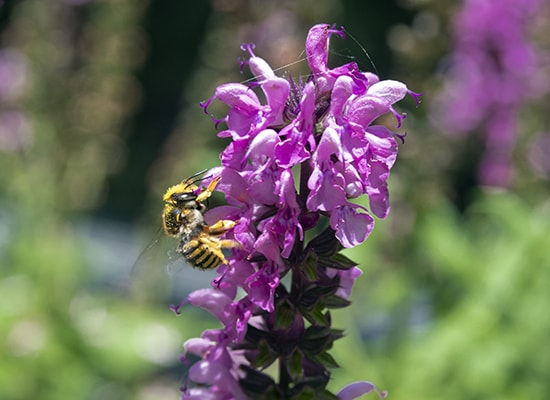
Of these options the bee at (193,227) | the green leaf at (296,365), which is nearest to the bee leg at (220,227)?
the bee at (193,227)

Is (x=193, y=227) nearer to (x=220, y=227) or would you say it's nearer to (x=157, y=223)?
(x=220, y=227)

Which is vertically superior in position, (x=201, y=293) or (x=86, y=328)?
(x=86, y=328)

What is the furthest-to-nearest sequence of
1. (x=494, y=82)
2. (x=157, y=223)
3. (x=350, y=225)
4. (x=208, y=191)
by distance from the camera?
(x=494, y=82), (x=157, y=223), (x=208, y=191), (x=350, y=225)

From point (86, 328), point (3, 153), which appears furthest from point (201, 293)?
point (3, 153)

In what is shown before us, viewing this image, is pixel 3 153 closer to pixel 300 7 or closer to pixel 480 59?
pixel 300 7

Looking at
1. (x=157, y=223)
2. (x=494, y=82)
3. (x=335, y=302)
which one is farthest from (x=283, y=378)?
(x=494, y=82)

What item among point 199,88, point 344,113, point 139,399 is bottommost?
point 344,113
